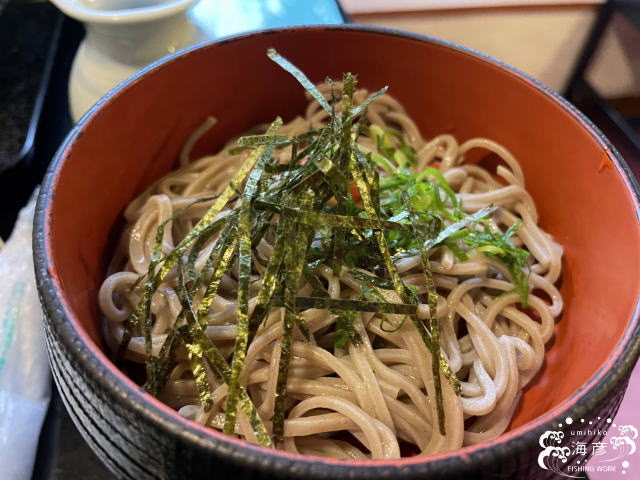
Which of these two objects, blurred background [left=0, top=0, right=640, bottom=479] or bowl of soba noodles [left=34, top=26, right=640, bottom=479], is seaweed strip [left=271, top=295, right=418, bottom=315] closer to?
bowl of soba noodles [left=34, top=26, right=640, bottom=479]

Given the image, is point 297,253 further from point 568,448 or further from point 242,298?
point 568,448

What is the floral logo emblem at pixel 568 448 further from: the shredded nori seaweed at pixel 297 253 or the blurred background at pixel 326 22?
the blurred background at pixel 326 22

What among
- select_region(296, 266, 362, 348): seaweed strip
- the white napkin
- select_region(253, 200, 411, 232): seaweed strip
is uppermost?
select_region(253, 200, 411, 232): seaweed strip

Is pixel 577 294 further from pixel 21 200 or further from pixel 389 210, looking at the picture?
pixel 21 200

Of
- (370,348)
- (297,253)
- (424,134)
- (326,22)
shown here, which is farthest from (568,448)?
(326,22)

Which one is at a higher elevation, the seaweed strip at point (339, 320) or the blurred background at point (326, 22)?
the blurred background at point (326, 22)

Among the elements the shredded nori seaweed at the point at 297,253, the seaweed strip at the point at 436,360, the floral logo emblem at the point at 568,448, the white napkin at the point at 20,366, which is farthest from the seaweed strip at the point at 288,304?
the white napkin at the point at 20,366

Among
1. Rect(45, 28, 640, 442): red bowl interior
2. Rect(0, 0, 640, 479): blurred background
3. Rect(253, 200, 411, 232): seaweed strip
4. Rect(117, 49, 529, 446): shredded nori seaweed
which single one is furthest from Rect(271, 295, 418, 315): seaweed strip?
Rect(0, 0, 640, 479): blurred background
